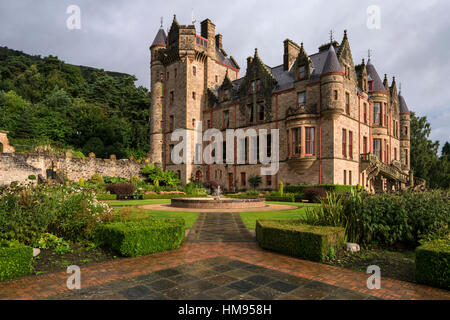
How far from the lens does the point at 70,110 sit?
4316 cm

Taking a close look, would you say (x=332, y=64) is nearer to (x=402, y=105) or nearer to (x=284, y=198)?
(x=284, y=198)

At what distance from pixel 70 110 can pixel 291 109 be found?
34.6 m

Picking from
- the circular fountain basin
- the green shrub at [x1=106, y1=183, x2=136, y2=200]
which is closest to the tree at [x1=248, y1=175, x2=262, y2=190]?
the green shrub at [x1=106, y1=183, x2=136, y2=200]

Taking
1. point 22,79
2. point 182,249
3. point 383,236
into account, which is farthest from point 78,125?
point 383,236

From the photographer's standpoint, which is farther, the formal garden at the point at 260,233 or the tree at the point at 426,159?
the tree at the point at 426,159

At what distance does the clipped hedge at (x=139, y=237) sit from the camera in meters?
6.25

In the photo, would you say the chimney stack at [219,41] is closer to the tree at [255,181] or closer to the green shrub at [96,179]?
the tree at [255,181]

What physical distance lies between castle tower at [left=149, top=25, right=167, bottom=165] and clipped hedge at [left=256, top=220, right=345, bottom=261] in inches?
1257

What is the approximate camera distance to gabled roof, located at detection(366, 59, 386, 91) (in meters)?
31.4

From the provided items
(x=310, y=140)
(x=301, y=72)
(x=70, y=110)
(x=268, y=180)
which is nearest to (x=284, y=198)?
(x=268, y=180)

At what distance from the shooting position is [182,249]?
7.04m

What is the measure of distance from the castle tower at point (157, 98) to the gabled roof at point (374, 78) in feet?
86.7

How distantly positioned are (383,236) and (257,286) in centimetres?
465

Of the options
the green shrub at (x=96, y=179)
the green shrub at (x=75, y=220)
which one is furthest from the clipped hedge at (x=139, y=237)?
the green shrub at (x=96, y=179)
